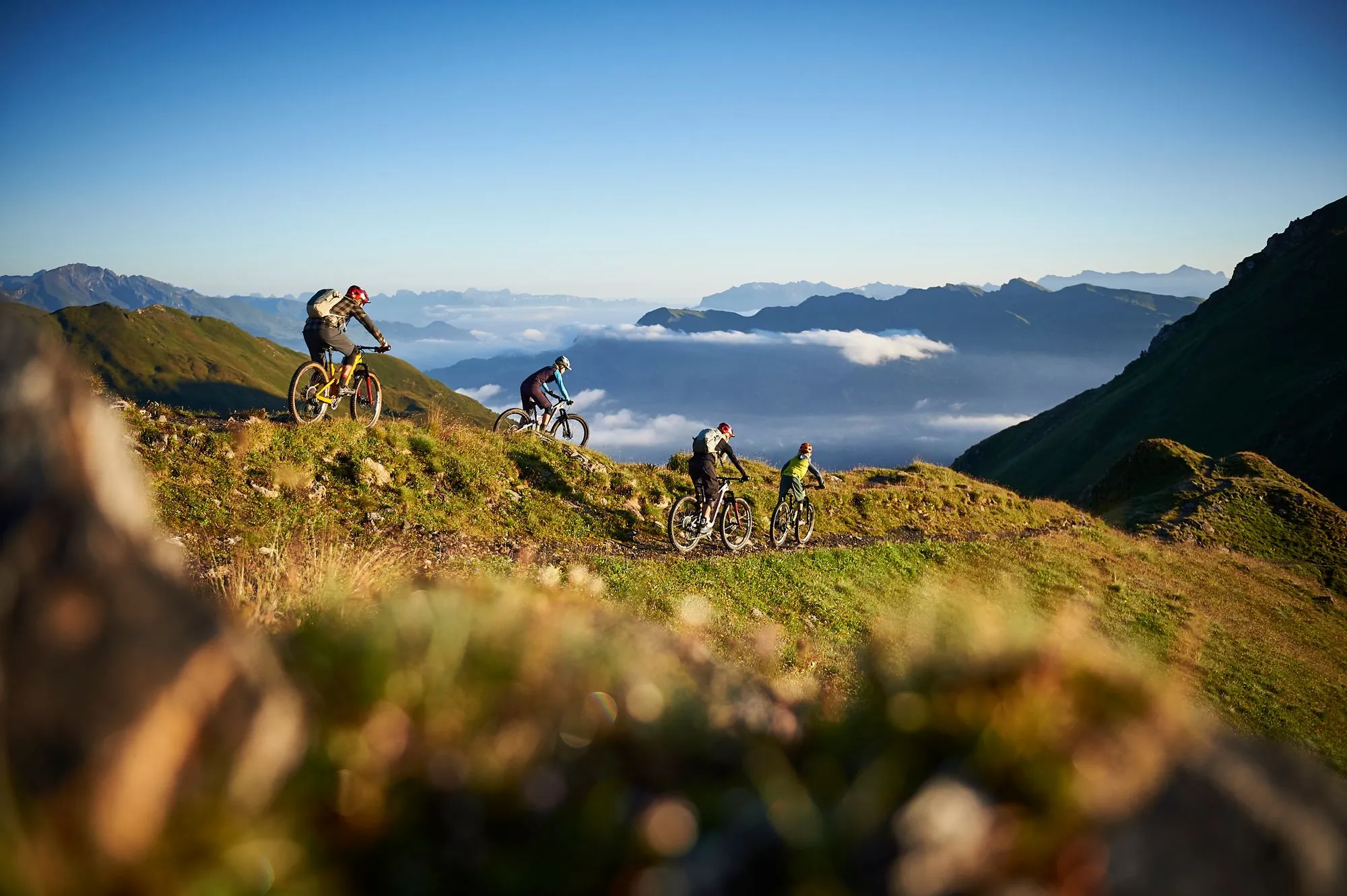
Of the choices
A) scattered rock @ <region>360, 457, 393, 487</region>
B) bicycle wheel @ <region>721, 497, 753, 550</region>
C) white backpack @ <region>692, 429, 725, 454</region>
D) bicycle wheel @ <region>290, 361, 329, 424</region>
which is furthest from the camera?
bicycle wheel @ <region>721, 497, 753, 550</region>

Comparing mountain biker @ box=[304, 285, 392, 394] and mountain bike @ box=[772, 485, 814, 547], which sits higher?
mountain biker @ box=[304, 285, 392, 394]

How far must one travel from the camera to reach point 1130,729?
7.73 feet

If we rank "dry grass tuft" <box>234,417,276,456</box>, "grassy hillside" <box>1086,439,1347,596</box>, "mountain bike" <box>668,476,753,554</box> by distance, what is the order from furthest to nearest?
"grassy hillside" <box>1086,439,1347,596</box>, "mountain bike" <box>668,476,753,554</box>, "dry grass tuft" <box>234,417,276,456</box>

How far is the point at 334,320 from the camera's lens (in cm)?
1605

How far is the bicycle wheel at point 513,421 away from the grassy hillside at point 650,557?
109 cm

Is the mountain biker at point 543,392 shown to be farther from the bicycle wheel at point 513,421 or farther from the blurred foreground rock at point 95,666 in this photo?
the blurred foreground rock at point 95,666

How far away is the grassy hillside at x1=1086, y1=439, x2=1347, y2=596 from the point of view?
113 ft

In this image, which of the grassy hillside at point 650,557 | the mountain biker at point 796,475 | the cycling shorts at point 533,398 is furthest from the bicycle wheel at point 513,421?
the mountain biker at point 796,475

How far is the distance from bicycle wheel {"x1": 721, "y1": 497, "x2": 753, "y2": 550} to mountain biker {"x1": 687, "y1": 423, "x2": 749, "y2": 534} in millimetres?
822

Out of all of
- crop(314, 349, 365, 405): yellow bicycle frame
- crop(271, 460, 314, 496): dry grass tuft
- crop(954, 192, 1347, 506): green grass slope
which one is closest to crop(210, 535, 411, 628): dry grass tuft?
crop(271, 460, 314, 496): dry grass tuft

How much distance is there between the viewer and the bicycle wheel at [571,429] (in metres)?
23.5

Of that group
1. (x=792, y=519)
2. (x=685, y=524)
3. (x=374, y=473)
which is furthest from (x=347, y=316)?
(x=792, y=519)

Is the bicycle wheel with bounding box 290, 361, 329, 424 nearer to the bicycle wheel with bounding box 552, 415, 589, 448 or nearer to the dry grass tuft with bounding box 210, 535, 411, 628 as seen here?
the bicycle wheel with bounding box 552, 415, 589, 448

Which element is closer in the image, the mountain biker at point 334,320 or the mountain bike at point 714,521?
the mountain biker at point 334,320
